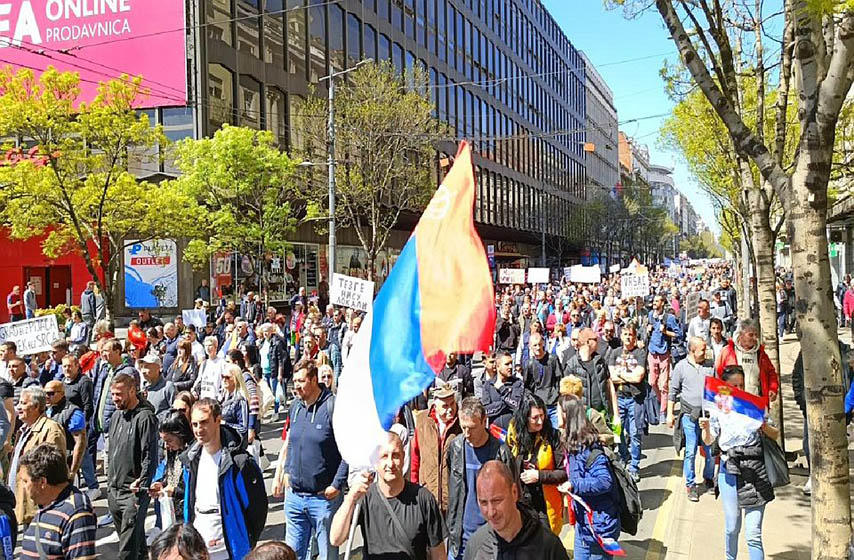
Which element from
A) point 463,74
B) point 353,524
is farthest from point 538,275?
point 353,524

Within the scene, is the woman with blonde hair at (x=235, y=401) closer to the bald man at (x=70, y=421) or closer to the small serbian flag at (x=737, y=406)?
the bald man at (x=70, y=421)

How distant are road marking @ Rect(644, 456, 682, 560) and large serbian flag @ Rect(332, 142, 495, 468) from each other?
129 inches

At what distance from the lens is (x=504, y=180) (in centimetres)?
6047

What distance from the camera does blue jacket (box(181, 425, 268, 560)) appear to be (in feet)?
15.0

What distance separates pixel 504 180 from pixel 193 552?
192ft

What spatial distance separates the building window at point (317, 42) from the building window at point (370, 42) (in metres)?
3.67

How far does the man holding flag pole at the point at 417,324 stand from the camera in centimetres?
415

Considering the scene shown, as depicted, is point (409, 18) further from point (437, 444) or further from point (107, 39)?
point (437, 444)

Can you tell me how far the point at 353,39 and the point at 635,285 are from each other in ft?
84.5

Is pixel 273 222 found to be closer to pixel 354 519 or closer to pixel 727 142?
pixel 727 142

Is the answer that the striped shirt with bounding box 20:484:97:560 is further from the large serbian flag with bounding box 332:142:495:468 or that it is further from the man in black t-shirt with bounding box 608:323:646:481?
the man in black t-shirt with bounding box 608:323:646:481

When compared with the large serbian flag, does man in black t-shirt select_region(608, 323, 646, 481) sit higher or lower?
lower

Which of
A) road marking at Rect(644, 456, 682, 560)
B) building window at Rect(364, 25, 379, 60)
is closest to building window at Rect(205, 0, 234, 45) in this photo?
building window at Rect(364, 25, 379, 60)

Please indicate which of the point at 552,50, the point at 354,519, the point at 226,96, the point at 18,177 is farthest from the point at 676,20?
the point at 552,50
